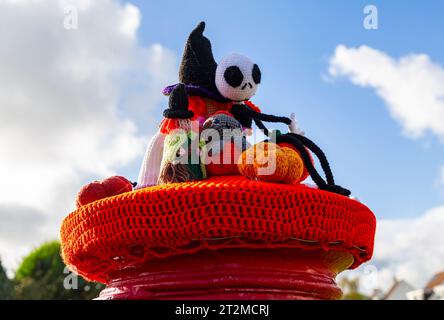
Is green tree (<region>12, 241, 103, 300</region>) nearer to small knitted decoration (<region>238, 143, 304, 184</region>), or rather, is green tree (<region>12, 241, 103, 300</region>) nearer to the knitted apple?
the knitted apple

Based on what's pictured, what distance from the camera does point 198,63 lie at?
6.60ft

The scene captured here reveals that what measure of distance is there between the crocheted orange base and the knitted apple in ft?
0.35

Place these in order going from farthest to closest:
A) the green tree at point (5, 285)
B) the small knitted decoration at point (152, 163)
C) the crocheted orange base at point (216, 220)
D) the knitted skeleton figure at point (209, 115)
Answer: the green tree at point (5, 285) → the small knitted decoration at point (152, 163) → the knitted skeleton figure at point (209, 115) → the crocheted orange base at point (216, 220)

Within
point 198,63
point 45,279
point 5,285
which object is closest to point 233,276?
point 198,63

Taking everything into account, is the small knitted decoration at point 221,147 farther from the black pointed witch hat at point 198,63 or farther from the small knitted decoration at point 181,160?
the black pointed witch hat at point 198,63

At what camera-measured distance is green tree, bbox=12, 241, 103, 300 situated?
12.2 m

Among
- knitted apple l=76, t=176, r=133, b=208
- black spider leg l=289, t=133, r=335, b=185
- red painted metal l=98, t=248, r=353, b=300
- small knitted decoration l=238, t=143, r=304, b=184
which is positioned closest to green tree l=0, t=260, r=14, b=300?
knitted apple l=76, t=176, r=133, b=208

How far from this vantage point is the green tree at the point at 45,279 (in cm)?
1224

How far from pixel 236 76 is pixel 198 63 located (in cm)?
17

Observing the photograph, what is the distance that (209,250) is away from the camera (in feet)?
5.03

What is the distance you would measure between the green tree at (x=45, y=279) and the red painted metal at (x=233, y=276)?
1039 centimetres

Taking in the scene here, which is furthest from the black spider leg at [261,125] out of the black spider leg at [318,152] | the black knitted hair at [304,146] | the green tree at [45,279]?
the green tree at [45,279]

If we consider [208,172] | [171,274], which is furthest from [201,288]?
[208,172]
